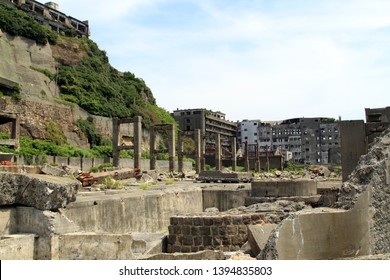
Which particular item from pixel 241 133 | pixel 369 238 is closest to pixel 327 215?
pixel 369 238

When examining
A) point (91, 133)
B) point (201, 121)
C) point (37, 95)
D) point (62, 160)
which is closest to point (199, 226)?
point (62, 160)

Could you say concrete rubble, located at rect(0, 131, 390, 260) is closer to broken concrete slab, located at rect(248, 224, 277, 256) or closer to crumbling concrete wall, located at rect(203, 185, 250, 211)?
broken concrete slab, located at rect(248, 224, 277, 256)

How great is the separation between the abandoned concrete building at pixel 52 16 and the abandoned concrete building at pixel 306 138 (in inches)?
1774

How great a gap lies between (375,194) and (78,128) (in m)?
39.4

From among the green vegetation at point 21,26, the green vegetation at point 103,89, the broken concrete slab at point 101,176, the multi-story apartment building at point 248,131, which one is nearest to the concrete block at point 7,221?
the broken concrete slab at point 101,176

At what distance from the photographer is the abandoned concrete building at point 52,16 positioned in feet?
194

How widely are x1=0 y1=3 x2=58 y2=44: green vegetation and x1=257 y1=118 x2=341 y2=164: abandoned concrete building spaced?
54076 mm

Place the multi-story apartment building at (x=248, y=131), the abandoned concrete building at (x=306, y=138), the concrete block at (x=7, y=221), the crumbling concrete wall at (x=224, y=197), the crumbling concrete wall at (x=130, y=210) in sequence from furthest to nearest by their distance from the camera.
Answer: the multi-story apartment building at (x=248, y=131) < the abandoned concrete building at (x=306, y=138) < the crumbling concrete wall at (x=224, y=197) < the crumbling concrete wall at (x=130, y=210) < the concrete block at (x=7, y=221)

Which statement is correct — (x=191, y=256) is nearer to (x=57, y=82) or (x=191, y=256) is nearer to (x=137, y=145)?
(x=137, y=145)

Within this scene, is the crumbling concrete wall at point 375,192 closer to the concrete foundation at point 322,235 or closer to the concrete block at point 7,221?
the concrete foundation at point 322,235

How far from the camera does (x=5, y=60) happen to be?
42188 mm

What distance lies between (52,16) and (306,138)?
58.4 m
